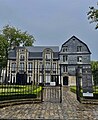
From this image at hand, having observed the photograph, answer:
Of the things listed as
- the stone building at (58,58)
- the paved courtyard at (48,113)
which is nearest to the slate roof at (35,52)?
the stone building at (58,58)

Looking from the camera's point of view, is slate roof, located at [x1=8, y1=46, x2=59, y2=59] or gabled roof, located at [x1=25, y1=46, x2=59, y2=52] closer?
slate roof, located at [x1=8, y1=46, x2=59, y2=59]

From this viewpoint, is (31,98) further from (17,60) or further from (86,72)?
(17,60)

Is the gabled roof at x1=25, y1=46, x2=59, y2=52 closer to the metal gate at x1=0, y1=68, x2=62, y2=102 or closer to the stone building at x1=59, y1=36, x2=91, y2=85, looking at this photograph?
the stone building at x1=59, y1=36, x2=91, y2=85

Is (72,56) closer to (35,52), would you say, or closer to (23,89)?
(35,52)

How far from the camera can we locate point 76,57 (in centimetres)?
6012

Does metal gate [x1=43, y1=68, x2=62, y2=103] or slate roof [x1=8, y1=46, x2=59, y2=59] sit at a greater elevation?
slate roof [x1=8, y1=46, x2=59, y2=59]

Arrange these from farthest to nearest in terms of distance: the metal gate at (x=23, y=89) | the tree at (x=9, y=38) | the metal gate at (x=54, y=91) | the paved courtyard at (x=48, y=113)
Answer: the tree at (x=9, y=38) < the metal gate at (x=54, y=91) < the metal gate at (x=23, y=89) < the paved courtyard at (x=48, y=113)

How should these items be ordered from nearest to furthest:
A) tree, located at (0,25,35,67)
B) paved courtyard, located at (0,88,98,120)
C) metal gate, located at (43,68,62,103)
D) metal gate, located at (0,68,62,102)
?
paved courtyard, located at (0,88,98,120), metal gate, located at (0,68,62,102), metal gate, located at (43,68,62,103), tree, located at (0,25,35,67)

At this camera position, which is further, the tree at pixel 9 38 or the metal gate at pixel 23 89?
the tree at pixel 9 38

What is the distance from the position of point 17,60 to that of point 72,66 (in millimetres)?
16965

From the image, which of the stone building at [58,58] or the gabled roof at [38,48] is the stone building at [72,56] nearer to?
the stone building at [58,58]

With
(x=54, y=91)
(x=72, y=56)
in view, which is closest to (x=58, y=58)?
(x=72, y=56)

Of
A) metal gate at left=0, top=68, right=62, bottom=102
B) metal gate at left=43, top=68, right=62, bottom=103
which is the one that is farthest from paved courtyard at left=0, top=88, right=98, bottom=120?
metal gate at left=43, top=68, right=62, bottom=103

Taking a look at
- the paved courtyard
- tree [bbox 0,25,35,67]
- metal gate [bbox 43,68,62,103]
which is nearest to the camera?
the paved courtyard
